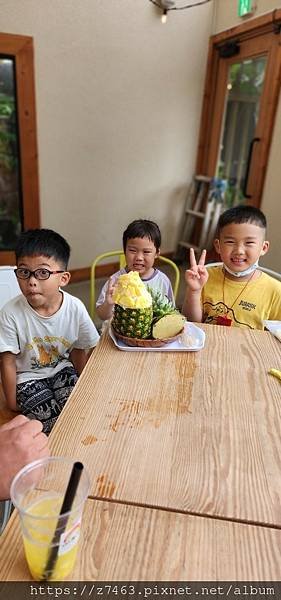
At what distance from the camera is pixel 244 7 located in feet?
11.1

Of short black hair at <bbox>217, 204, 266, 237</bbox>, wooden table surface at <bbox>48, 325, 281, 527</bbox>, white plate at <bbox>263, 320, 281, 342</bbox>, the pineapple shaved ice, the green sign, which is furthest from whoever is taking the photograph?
the green sign

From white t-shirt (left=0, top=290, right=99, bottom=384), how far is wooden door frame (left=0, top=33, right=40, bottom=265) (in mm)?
2277

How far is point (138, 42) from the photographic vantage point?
142 inches

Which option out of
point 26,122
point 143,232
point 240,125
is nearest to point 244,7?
point 240,125

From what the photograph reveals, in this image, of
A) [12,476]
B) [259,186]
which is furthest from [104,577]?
[259,186]

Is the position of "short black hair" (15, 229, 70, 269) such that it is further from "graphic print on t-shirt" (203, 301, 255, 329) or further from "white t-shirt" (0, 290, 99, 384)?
"graphic print on t-shirt" (203, 301, 255, 329)

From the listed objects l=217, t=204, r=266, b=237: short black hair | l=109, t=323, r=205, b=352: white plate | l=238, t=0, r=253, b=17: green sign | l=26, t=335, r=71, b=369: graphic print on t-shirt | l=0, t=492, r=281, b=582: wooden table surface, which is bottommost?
l=26, t=335, r=71, b=369: graphic print on t-shirt

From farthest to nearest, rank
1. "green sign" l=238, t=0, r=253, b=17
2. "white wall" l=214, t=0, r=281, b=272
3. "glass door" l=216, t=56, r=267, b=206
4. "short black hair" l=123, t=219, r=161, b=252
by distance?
1. "glass door" l=216, t=56, r=267, b=206
2. "green sign" l=238, t=0, r=253, b=17
3. "white wall" l=214, t=0, r=281, b=272
4. "short black hair" l=123, t=219, r=161, b=252

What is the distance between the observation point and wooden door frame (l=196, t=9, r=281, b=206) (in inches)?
124

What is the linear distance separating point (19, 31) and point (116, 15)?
0.90 meters

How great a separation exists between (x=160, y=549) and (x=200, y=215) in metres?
3.99

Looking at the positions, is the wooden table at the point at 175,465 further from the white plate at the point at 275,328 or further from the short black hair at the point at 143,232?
the short black hair at the point at 143,232

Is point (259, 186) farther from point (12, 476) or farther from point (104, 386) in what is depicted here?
point (12, 476)

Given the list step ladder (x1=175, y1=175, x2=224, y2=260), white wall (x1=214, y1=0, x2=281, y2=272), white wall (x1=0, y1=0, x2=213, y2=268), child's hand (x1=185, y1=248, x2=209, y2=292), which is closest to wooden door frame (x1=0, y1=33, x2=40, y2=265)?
white wall (x1=0, y1=0, x2=213, y2=268)
